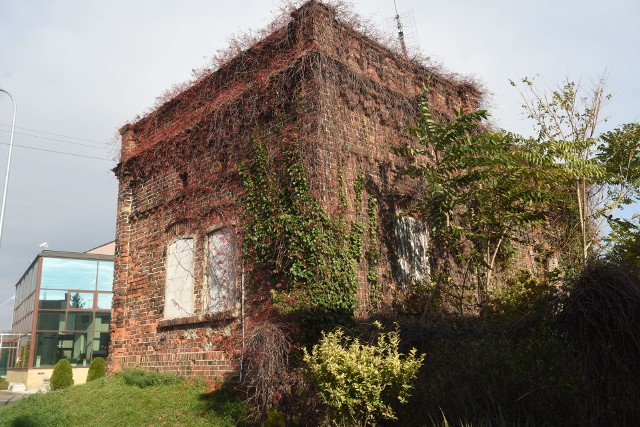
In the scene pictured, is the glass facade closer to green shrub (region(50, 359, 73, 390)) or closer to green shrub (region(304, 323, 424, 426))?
green shrub (region(50, 359, 73, 390))

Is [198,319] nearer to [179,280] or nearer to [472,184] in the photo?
[179,280]

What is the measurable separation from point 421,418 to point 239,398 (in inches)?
140

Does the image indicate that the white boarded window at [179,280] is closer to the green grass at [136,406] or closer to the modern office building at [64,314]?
the green grass at [136,406]

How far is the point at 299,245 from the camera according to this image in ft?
30.5

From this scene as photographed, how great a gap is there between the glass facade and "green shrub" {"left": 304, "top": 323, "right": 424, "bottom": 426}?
1247 inches

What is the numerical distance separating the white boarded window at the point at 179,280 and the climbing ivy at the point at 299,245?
83.3 inches

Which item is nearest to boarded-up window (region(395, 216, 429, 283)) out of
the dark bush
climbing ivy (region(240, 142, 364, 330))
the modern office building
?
climbing ivy (region(240, 142, 364, 330))

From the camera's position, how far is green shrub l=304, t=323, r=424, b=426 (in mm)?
6461

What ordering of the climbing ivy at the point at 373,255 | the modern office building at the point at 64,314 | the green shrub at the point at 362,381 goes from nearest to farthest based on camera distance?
the green shrub at the point at 362,381 < the climbing ivy at the point at 373,255 < the modern office building at the point at 64,314

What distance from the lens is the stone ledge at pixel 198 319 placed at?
1030 centimetres

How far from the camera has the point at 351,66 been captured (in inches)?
434

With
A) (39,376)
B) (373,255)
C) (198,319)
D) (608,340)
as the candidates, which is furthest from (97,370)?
(608,340)

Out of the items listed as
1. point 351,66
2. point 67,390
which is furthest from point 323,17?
point 67,390

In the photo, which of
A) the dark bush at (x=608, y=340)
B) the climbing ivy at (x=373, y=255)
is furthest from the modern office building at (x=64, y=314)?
the dark bush at (x=608, y=340)
